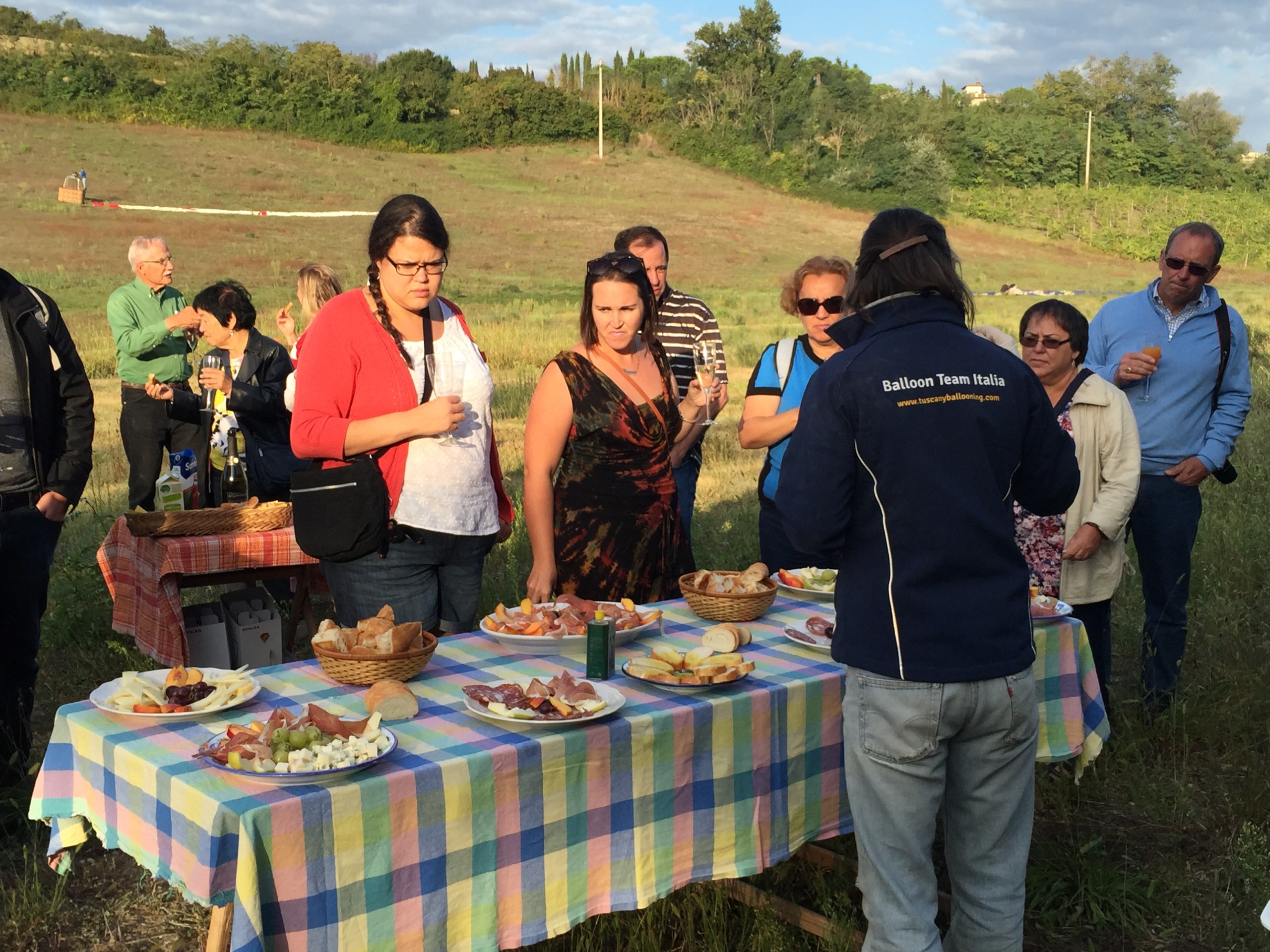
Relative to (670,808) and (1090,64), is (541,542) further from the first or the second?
(1090,64)

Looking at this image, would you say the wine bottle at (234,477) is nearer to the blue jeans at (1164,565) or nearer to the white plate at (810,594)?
the white plate at (810,594)

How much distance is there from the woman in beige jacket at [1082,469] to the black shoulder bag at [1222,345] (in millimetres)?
885

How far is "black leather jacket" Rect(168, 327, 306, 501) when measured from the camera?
5.81 metres

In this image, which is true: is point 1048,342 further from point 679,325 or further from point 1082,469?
point 679,325

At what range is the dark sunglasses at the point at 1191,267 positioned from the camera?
504 cm

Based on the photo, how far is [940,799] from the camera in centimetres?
240

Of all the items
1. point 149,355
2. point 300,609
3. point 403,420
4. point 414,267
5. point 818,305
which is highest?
point 414,267

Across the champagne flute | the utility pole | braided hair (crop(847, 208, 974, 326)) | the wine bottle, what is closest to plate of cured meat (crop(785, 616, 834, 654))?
braided hair (crop(847, 208, 974, 326))

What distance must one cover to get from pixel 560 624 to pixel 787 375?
5.55 ft

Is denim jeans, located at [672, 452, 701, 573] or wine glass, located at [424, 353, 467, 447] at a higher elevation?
wine glass, located at [424, 353, 467, 447]

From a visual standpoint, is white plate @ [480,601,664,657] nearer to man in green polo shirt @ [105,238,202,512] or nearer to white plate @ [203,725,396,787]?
white plate @ [203,725,396,787]

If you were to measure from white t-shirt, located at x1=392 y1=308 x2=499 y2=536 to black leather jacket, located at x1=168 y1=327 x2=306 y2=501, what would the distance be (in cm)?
244

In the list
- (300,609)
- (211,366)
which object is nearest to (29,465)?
(211,366)

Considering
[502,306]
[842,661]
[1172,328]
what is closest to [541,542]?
[842,661]
